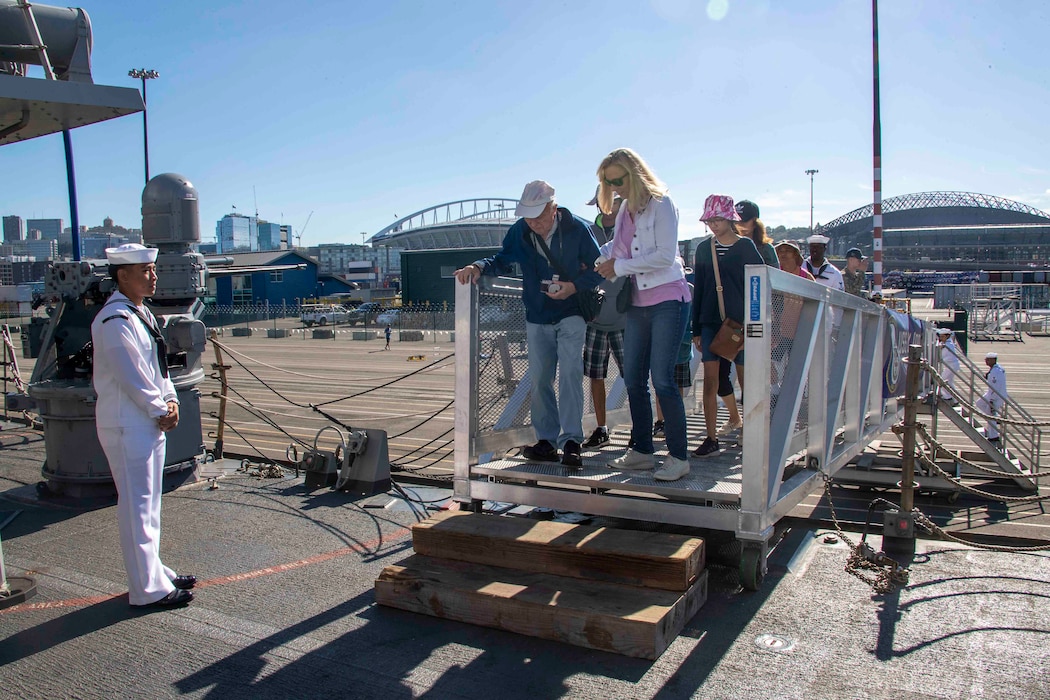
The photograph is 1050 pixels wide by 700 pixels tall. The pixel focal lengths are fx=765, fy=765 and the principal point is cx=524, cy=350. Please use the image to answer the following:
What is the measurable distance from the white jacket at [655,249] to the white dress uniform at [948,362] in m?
5.71

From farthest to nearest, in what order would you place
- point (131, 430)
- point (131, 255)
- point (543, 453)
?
point (543, 453)
point (131, 255)
point (131, 430)

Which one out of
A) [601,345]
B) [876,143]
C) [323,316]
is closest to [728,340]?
[601,345]

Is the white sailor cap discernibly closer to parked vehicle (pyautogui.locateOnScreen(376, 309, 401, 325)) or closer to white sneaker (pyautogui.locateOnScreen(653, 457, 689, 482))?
white sneaker (pyautogui.locateOnScreen(653, 457, 689, 482))

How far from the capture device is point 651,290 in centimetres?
469

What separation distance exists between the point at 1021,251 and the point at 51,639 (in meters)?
171

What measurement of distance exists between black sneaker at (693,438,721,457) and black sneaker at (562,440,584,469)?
938mm

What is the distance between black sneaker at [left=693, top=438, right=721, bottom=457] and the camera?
18.0ft

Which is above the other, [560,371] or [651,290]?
[651,290]

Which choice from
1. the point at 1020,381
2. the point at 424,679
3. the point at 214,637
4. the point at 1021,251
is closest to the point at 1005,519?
the point at 424,679

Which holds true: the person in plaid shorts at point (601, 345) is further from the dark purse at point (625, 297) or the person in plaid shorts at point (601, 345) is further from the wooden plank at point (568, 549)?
the wooden plank at point (568, 549)

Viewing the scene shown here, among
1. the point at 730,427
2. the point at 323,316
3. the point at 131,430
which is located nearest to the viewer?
the point at 131,430

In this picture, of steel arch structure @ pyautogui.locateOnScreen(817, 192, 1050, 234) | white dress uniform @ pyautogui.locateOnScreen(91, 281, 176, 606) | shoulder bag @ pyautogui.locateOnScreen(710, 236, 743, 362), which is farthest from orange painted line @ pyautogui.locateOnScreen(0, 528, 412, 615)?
steel arch structure @ pyautogui.locateOnScreen(817, 192, 1050, 234)

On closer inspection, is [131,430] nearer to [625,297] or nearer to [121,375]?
[121,375]

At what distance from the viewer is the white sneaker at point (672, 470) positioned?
459 centimetres
